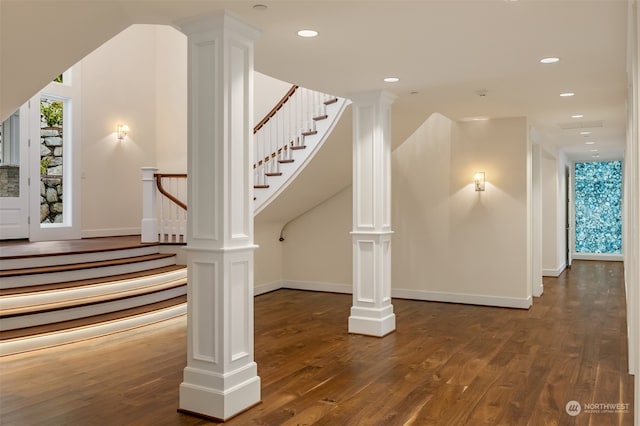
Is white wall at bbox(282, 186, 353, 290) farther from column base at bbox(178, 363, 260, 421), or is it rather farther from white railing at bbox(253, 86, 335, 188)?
column base at bbox(178, 363, 260, 421)

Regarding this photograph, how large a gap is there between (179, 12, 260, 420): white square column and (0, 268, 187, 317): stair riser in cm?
273

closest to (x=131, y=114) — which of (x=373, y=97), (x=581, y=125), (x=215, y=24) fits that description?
(x=373, y=97)

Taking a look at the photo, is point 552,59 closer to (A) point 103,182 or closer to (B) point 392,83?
(B) point 392,83

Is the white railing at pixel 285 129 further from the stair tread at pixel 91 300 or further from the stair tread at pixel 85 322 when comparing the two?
the stair tread at pixel 85 322

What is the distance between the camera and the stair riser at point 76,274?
5766mm

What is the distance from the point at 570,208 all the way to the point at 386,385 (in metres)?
11.4

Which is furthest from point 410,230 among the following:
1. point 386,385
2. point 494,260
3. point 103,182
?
point 103,182

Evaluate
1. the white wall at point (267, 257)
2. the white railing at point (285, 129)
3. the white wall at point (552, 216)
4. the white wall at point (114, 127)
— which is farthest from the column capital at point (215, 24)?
the white wall at point (552, 216)

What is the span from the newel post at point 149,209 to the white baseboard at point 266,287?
1780 millimetres

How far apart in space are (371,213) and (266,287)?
135 inches

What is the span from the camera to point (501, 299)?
768 cm

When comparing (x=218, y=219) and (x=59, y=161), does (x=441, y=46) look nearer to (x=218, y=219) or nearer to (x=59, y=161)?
(x=218, y=219)

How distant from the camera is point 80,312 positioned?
227 inches

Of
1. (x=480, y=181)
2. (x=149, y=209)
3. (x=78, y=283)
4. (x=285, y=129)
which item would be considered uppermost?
(x=285, y=129)
